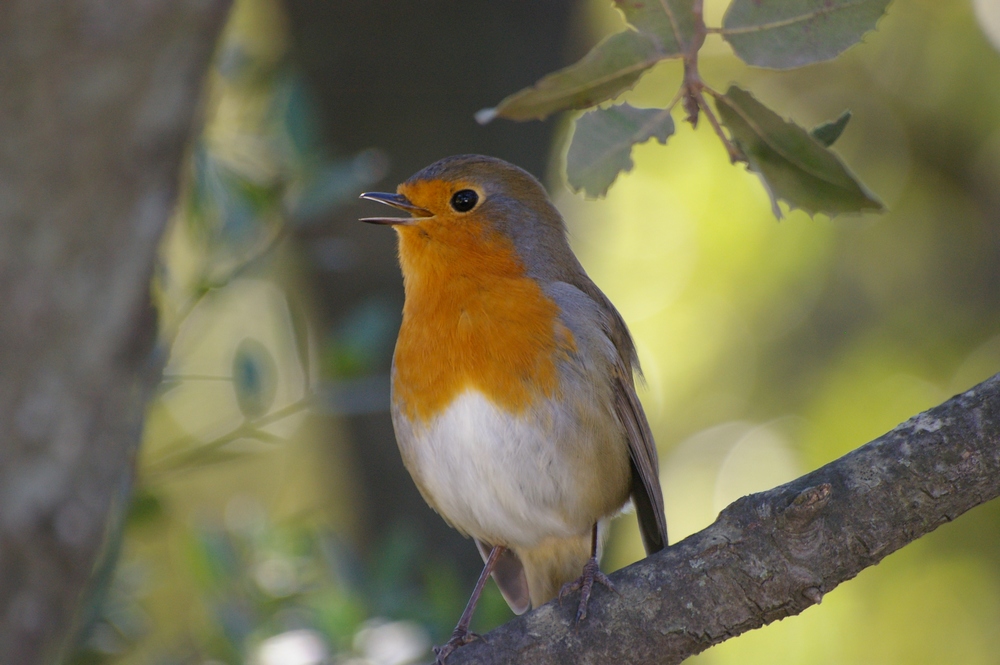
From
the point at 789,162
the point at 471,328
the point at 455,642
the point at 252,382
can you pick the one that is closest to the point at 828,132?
the point at 789,162

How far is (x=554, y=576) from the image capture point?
3412 mm

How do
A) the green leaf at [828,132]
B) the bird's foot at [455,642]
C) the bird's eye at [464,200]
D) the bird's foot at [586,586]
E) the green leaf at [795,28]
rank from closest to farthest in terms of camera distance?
the green leaf at [795,28]
the green leaf at [828,132]
the bird's foot at [586,586]
the bird's foot at [455,642]
the bird's eye at [464,200]

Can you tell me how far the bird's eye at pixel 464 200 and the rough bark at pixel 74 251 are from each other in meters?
1.07

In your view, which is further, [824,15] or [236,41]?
[236,41]

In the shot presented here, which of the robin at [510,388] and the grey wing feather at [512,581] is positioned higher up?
the robin at [510,388]

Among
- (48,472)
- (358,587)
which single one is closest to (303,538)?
(358,587)

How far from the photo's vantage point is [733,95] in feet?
6.63

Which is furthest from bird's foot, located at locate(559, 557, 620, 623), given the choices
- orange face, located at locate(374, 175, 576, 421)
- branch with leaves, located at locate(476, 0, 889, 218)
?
branch with leaves, located at locate(476, 0, 889, 218)

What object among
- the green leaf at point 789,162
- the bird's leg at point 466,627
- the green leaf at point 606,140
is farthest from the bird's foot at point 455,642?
the green leaf at point 789,162

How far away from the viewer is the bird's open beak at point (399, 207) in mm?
3268

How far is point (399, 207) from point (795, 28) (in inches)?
67.0

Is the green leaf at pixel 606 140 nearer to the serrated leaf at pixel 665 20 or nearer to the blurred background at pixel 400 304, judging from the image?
the serrated leaf at pixel 665 20

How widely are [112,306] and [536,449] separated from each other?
120cm

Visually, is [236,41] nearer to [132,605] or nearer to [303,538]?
[303,538]
